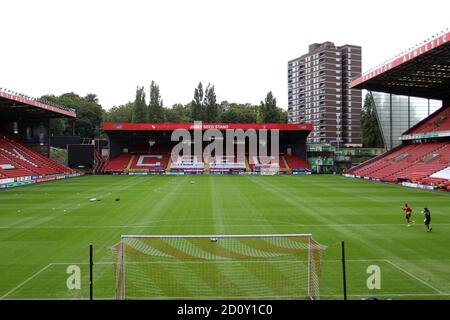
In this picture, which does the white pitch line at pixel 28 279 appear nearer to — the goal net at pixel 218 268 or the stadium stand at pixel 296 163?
the goal net at pixel 218 268

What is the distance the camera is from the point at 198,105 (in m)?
89.0

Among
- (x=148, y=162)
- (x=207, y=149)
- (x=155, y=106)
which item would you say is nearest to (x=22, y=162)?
(x=148, y=162)

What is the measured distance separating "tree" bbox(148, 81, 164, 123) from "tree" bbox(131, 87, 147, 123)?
1.64 meters

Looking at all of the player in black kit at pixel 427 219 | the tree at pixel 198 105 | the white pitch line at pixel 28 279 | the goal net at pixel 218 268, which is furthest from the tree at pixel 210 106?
the white pitch line at pixel 28 279

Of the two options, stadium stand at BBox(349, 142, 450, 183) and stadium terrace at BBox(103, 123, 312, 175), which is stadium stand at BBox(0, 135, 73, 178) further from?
stadium stand at BBox(349, 142, 450, 183)

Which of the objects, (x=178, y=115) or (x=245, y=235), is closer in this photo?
(x=245, y=235)

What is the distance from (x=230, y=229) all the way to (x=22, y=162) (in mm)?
41370

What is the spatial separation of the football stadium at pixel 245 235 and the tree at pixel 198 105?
39105 millimetres

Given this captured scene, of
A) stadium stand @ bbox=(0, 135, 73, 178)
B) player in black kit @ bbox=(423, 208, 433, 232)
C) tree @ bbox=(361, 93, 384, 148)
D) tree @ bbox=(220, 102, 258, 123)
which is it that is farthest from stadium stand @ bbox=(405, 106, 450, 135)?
tree @ bbox=(220, 102, 258, 123)

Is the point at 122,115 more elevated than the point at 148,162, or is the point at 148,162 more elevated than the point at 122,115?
the point at 122,115

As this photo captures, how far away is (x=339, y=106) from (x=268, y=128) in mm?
51183

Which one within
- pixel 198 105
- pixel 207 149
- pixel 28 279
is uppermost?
pixel 198 105

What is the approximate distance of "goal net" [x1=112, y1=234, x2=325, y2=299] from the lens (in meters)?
9.58

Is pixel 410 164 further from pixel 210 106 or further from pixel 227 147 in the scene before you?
pixel 210 106
